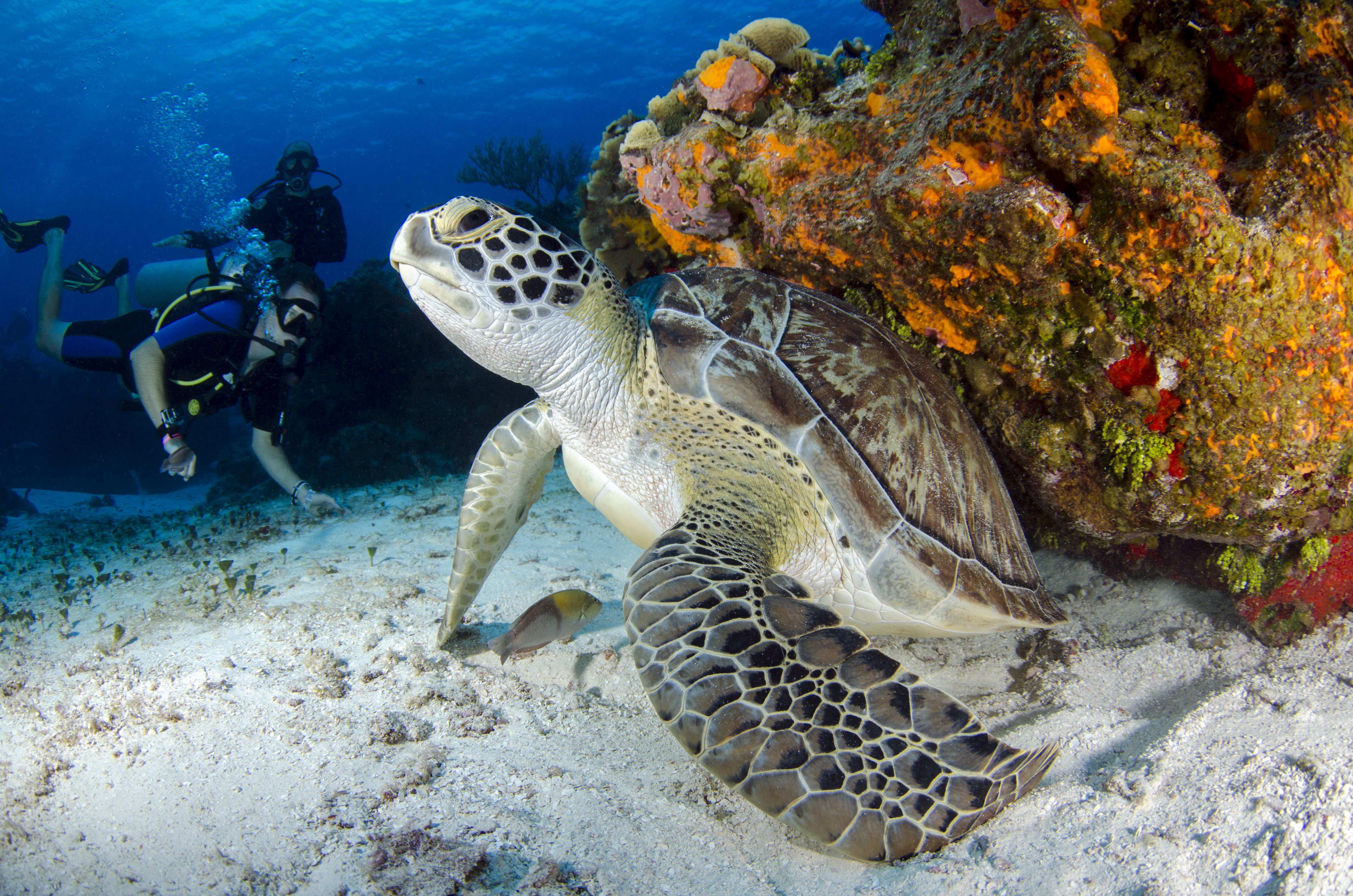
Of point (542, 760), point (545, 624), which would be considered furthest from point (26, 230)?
point (542, 760)

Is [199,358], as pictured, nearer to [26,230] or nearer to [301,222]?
[301,222]

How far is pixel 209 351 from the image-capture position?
4867 millimetres

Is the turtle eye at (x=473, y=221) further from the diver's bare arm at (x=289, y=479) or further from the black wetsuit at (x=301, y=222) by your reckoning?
the black wetsuit at (x=301, y=222)

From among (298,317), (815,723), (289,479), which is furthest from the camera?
(289,479)

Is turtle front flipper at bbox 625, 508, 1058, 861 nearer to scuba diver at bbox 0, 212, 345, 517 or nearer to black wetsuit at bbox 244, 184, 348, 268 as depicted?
scuba diver at bbox 0, 212, 345, 517

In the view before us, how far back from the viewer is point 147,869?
4.00 ft

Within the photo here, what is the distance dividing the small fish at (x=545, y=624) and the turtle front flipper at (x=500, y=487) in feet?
1.15

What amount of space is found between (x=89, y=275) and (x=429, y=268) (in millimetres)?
6871

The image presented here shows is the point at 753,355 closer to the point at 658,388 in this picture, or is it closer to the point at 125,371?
the point at 658,388

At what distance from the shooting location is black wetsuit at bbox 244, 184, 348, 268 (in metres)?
6.81

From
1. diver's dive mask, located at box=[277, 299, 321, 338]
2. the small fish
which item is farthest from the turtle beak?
diver's dive mask, located at box=[277, 299, 321, 338]

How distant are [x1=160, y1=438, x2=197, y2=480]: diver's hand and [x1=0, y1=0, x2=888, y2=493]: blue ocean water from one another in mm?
20253

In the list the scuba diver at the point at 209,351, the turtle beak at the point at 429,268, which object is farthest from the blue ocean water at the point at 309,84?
the turtle beak at the point at 429,268

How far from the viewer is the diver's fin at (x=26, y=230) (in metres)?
6.06
